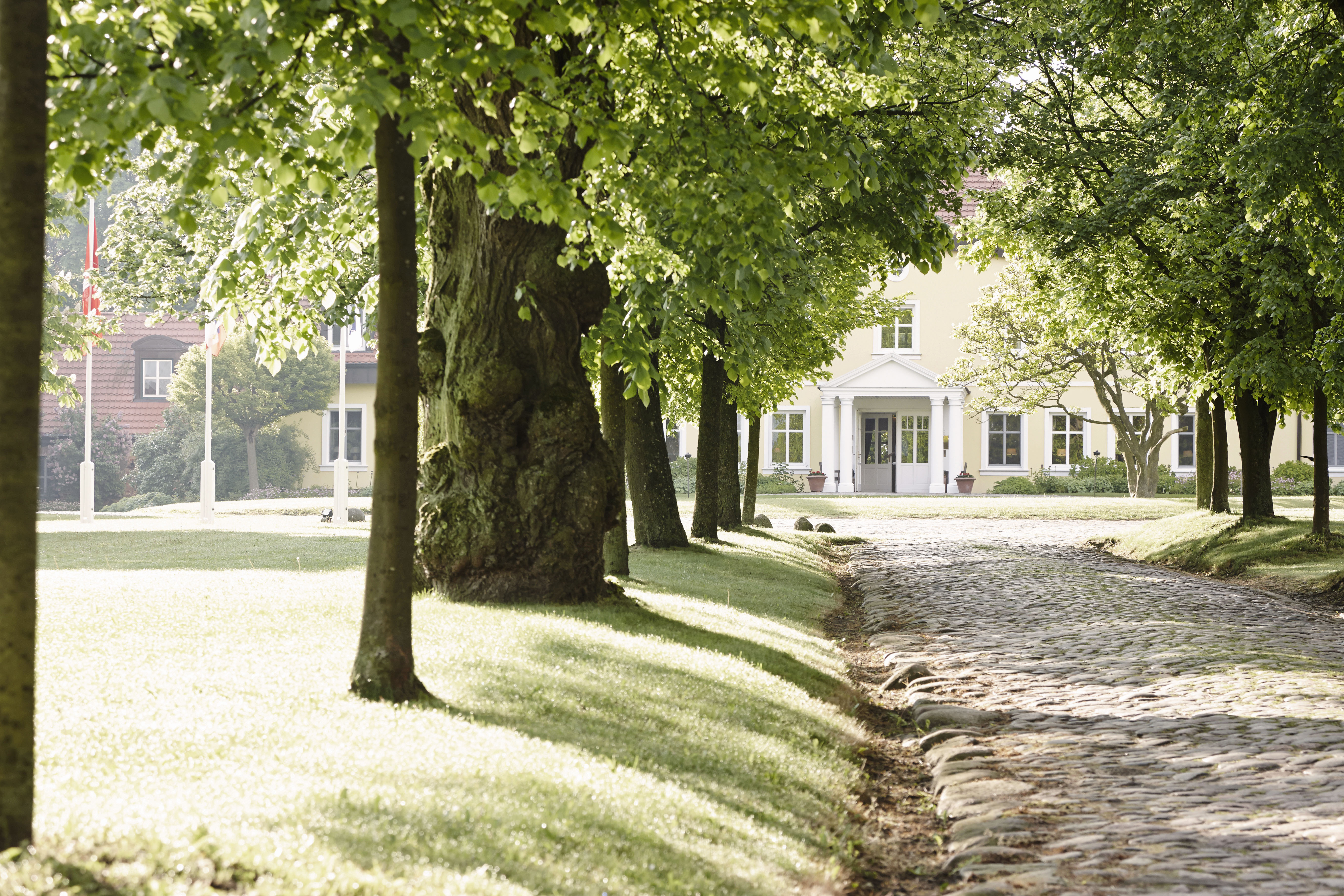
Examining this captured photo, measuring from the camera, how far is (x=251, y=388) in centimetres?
4312

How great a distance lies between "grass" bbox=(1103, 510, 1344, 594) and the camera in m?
16.7

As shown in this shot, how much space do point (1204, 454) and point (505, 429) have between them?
2152 centimetres

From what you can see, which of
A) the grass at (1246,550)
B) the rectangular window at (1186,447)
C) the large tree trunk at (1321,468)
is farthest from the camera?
the rectangular window at (1186,447)

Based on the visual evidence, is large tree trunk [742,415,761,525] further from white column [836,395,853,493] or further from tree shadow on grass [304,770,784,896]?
white column [836,395,853,493]

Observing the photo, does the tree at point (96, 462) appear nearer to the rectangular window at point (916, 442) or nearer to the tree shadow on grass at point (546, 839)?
the rectangular window at point (916, 442)


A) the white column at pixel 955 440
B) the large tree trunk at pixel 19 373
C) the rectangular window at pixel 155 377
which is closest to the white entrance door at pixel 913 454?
the white column at pixel 955 440

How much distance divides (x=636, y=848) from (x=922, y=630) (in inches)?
330

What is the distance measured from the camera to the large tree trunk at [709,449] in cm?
1847

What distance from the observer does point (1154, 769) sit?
6734mm

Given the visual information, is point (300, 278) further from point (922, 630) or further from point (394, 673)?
point (922, 630)

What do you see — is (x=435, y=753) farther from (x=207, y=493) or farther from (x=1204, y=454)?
(x=1204, y=454)

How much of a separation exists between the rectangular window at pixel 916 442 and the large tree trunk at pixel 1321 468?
27945mm

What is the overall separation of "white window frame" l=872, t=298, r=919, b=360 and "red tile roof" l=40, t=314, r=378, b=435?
19937mm

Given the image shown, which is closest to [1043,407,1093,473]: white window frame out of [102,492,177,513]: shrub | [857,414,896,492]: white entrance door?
[857,414,896,492]: white entrance door
